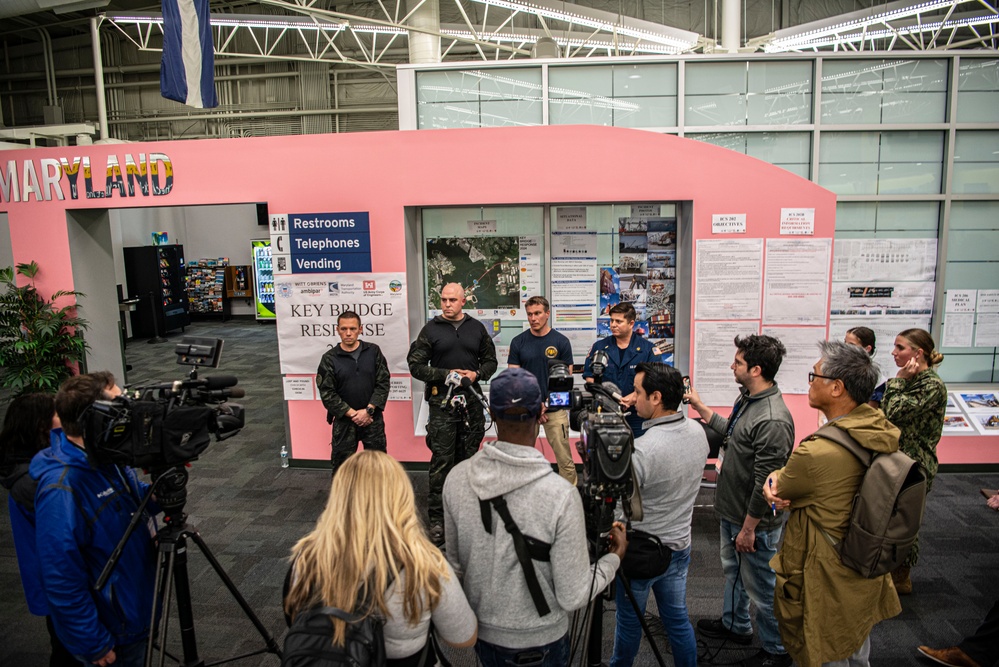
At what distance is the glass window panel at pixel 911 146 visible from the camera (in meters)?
5.79

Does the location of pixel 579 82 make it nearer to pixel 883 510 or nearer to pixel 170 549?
pixel 883 510

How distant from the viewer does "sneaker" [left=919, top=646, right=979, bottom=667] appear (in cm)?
285

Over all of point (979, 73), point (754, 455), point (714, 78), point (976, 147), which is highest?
point (714, 78)

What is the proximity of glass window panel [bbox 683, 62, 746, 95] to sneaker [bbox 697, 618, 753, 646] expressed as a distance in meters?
4.80

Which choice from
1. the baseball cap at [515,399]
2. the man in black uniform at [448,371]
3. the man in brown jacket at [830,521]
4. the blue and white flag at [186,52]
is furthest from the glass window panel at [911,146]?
the blue and white flag at [186,52]

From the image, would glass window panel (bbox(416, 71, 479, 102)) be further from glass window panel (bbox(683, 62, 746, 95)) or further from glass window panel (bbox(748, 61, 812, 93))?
glass window panel (bbox(748, 61, 812, 93))

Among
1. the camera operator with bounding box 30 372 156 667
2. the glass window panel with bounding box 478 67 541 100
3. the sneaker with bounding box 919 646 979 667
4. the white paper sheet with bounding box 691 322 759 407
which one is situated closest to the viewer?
the camera operator with bounding box 30 372 156 667

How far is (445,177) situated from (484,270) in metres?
0.89

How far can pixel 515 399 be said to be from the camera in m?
1.83

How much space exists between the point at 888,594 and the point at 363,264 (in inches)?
167

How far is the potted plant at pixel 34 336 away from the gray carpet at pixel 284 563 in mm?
1579

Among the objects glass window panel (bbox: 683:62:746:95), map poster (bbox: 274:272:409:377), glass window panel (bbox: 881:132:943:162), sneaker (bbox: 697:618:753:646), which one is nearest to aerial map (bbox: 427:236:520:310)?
map poster (bbox: 274:272:409:377)

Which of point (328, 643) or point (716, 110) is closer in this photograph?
point (328, 643)

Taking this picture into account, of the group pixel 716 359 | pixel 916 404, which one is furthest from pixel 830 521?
pixel 716 359
